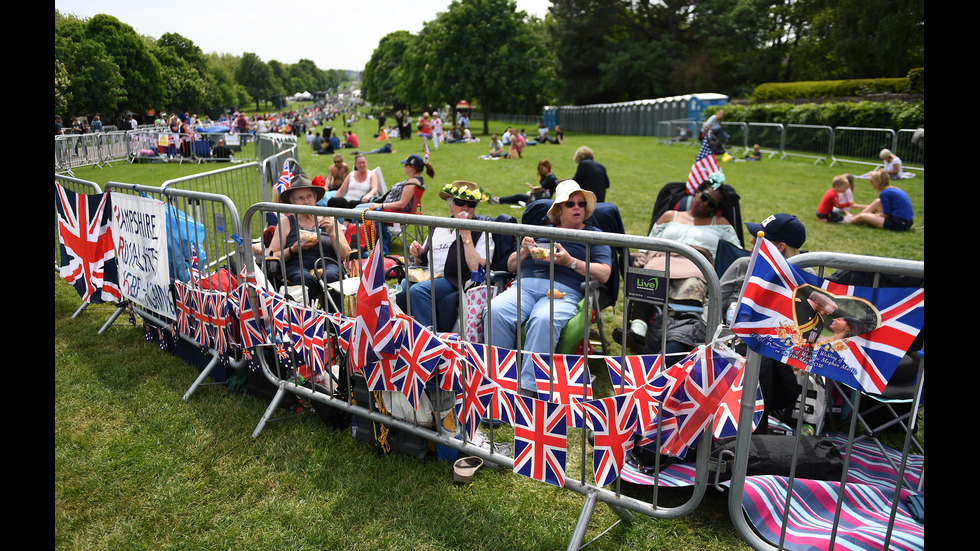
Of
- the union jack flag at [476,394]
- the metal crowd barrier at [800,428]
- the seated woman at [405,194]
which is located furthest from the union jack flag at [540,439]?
the seated woman at [405,194]

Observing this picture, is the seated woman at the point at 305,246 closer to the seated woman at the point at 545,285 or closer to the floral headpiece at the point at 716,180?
the seated woman at the point at 545,285

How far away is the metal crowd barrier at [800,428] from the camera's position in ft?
6.89

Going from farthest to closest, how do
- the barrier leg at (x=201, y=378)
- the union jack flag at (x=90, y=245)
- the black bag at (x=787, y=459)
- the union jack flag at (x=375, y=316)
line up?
1. the union jack flag at (x=90, y=245)
2. the barrier leg at (x=201, y=378)
3. the union jack flag at (x=375, y=316)
4. the black bag at (x=787, y=459)

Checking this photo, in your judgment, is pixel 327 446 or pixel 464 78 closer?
pixel 327 446

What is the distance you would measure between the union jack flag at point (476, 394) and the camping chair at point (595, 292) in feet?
2.21

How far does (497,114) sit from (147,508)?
66.6 meters

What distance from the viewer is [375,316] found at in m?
3.48

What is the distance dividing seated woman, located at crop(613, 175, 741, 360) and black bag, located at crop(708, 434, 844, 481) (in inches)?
36.5

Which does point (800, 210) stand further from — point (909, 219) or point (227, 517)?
point (227, 517)

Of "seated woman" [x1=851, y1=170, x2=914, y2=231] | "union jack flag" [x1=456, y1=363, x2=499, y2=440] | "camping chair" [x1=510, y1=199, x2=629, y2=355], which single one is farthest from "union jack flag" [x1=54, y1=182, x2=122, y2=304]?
"seated woman" [x1=851, y1=170, x2=914, y2=231]

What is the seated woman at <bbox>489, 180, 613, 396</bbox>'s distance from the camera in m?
4.07

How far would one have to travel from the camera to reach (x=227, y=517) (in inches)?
131
